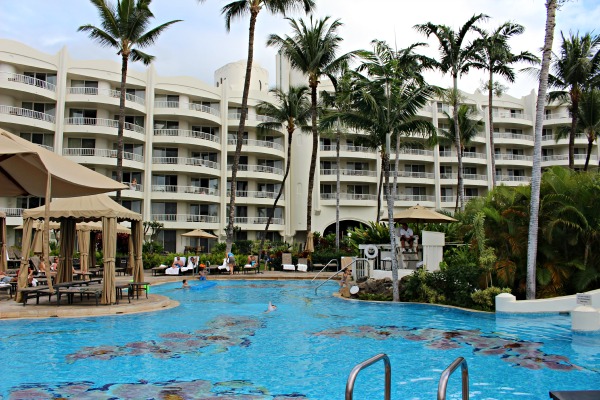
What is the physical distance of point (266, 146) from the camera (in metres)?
47.0

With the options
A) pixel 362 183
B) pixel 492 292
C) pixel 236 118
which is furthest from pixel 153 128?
pixel 492 292

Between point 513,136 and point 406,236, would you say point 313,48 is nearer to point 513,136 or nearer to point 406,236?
point 406,236

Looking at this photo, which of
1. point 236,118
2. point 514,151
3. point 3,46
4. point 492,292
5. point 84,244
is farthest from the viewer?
point 514,151

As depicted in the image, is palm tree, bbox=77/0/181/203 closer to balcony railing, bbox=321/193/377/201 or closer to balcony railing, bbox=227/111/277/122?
balcony railing, bbox=227/111/277/122

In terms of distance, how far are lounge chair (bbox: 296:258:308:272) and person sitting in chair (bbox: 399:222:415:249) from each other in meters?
12.1

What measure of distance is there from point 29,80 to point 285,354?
36.3 metres

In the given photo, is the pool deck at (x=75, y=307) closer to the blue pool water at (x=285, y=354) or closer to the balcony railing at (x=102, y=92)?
the blue pool water at (x=285, y=354)

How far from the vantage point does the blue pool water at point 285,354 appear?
7004 millimetres

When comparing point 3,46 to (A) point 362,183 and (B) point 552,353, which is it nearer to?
(A) point 362,183

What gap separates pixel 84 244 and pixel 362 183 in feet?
104

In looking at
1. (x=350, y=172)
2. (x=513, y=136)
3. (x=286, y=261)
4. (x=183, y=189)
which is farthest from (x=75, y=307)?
(x=513, y=136)

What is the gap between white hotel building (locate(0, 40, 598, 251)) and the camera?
3831cm

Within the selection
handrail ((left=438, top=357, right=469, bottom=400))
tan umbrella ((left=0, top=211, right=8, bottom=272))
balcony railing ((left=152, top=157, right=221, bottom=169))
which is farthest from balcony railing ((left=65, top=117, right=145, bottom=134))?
handrail ((left=438, top=357, right=469, bottom=400))

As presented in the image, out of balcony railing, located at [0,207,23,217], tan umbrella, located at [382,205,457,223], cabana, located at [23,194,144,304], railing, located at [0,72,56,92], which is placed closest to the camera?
cabana, located at [23,194,144,304]
